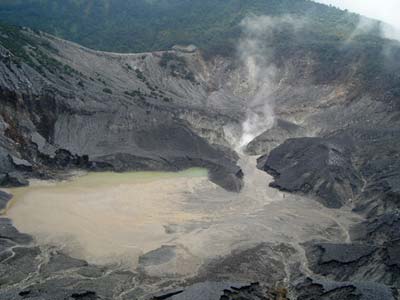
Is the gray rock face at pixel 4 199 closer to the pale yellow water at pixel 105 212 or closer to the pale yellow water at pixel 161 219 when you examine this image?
the pale yellow water at pixel 105 212

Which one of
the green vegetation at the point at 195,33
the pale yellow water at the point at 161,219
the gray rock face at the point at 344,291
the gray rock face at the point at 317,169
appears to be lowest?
the pale yellow water at the point at 161,219

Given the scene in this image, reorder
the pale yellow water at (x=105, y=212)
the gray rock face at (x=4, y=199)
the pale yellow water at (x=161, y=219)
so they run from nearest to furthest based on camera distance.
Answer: the pale yellow water at (x=161, y=219) < the pale yellow water at (x=105, y=212) < the gray rock face at (x=4, y=199)

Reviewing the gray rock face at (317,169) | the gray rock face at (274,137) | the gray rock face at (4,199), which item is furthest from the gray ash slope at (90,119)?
the gray rock face at (274,137)

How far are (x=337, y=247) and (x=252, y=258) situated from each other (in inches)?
196

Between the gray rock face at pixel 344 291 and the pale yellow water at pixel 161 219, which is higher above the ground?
the gray rock face at pixel 344 291

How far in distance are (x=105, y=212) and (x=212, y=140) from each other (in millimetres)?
28503

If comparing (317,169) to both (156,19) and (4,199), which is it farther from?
(156,19)

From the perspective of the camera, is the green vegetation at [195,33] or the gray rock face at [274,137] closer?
the gray rock face at [274,137]

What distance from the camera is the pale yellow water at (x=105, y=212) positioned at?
31.0 meters

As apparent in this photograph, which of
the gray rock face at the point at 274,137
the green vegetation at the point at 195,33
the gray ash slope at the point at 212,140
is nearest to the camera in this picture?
the gray ash slope at the point at 212,140

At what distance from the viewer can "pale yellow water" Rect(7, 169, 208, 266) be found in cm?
3103

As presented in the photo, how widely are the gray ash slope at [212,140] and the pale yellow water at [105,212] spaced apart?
1784 millimetres

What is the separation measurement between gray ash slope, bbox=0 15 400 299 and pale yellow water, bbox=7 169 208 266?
178 cm

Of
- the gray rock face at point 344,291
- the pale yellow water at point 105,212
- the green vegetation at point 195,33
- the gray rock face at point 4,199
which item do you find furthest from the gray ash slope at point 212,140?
the gray rock face at point 4,199
